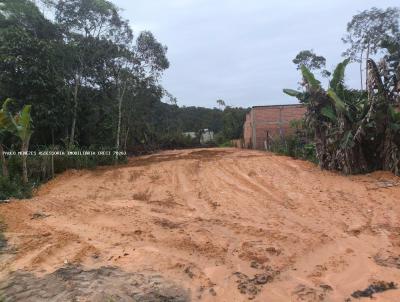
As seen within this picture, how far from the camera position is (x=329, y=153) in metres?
11.6

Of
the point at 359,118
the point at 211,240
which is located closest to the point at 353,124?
the point at 359,118

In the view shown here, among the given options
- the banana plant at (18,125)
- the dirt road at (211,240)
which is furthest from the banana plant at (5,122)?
the dirt road at (211,240)

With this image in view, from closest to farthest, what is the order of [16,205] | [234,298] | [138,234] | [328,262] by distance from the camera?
[234,298] < [328,262] < [138,234] < [16,205]

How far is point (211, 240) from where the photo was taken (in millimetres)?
5871

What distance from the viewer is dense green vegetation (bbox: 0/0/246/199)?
14.8 m

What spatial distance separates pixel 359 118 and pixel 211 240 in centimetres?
713

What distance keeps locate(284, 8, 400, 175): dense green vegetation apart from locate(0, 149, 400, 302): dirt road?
91cm

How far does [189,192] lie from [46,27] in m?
11.8

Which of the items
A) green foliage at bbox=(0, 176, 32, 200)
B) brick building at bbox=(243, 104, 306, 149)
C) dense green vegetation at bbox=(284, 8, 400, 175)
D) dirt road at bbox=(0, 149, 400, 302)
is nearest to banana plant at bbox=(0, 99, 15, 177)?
green foliage at bbox=(0, 176, 32, 200)

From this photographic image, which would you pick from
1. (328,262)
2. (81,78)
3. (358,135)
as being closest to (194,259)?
(328,262)

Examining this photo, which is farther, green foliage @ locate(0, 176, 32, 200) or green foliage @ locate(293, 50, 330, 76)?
green foliage @ locate(293, 50, 330, 76)

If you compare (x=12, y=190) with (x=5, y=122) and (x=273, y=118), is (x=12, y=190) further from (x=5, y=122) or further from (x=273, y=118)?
(x=273, y=118)

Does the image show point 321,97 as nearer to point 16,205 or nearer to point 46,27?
point 16,205

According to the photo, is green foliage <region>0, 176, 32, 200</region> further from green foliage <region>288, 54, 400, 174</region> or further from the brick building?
the brick building
